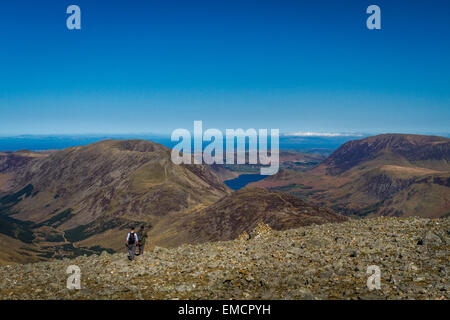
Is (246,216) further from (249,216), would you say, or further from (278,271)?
(278,271)

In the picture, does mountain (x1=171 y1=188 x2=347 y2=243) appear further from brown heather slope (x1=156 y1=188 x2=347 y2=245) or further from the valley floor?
the valley floor

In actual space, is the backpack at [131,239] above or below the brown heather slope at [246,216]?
above

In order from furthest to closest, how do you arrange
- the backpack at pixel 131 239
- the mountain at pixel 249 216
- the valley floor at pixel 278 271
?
the mountain at pixel 249 216
the backpack at pixel 131 239
the valley floor at pixel 278 271

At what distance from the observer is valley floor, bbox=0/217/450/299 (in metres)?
18.9

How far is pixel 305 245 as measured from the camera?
2884 centimetres

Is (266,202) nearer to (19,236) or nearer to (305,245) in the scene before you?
(305,245)

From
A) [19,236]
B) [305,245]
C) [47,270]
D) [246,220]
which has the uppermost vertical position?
[305,245]

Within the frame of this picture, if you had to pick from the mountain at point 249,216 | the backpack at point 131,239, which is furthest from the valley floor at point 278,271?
the mountain at point 249,216

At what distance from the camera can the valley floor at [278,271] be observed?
61.9 ft

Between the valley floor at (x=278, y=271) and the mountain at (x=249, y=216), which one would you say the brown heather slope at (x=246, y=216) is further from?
the valley floor at (x=278, y=271)

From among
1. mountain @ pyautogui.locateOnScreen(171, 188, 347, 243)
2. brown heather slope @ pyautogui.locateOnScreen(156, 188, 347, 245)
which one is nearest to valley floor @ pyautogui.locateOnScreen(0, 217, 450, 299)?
mountain @ pyautogui.locateOnScreen(171, 188, 347, 243)

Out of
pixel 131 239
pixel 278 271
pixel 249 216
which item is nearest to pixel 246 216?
pixel 249 216
